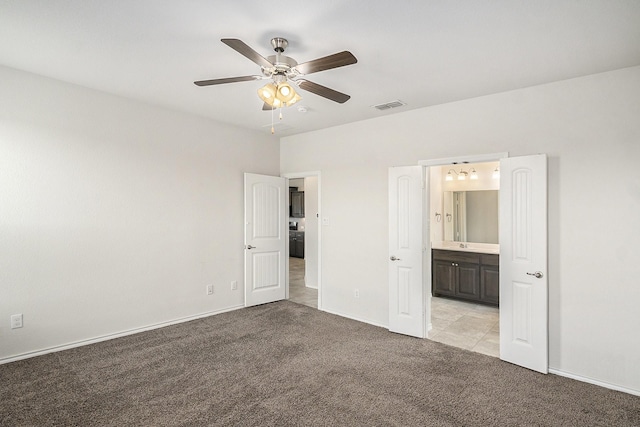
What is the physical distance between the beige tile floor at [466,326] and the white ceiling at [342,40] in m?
2.74

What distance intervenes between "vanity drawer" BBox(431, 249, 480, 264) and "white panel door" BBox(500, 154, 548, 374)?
185cm

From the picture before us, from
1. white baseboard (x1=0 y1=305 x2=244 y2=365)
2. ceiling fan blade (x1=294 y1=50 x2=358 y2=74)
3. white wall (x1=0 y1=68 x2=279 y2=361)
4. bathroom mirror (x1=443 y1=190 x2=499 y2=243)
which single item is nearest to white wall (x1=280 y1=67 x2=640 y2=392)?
ceiling fan blade (x1=294 y1=50 x2=358 y2=74)

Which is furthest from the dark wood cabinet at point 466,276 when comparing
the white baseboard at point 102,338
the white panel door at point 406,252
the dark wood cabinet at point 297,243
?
the dark wood cabinet at point 297,243

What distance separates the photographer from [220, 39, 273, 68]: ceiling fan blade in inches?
73.4

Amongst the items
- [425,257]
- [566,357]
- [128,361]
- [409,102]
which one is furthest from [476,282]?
[128,361]

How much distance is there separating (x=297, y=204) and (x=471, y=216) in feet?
19.9

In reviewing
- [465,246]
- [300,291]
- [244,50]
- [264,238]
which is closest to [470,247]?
[465,246]

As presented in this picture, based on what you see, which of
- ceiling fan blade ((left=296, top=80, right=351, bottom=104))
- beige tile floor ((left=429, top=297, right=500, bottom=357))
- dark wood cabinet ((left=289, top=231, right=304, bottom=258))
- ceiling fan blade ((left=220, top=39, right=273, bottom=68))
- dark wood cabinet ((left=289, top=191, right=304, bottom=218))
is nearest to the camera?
Answer: ceiling fan blade ((left=220, top=39, right=273, bottom=68))

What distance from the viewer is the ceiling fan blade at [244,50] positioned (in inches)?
73.4

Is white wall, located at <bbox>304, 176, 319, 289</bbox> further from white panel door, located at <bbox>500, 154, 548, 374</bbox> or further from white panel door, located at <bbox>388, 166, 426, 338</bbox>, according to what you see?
white panel door, located at <bbox>500, 154, 548, 374</bbox>

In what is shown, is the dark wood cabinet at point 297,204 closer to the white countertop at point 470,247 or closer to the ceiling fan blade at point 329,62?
the white countertop at point 470,247

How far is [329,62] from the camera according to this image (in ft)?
7.07

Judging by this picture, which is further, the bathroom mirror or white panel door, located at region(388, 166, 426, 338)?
the bathroom mirror

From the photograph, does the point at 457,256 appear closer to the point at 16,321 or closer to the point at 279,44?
the point at 279,44
